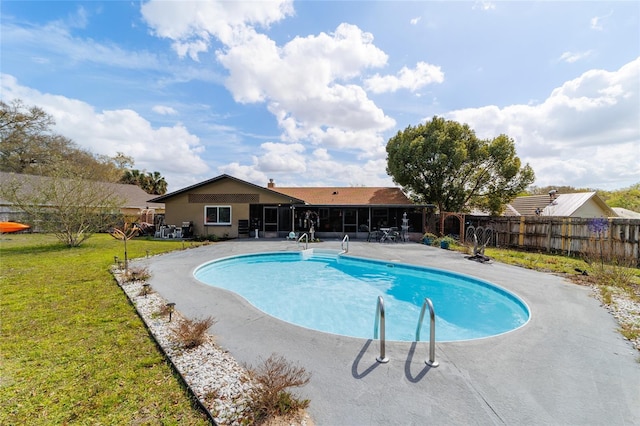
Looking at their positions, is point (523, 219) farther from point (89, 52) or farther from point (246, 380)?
point (89, 52)

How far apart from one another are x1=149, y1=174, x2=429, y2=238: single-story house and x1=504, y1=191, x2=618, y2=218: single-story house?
9.46 m

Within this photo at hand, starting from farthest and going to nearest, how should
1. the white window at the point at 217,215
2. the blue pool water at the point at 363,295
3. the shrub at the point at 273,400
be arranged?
1. the white window at the point at 217,215
2. the blue pool water at the point at 363,295
3. the shrub at the point at 273,400

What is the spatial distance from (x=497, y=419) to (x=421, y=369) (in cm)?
93

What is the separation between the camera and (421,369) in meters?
3.45

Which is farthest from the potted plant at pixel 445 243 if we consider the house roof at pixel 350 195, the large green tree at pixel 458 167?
the large green tree at pixel 458 167

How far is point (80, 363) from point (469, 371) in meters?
4.99

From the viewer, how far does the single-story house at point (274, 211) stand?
18922mm

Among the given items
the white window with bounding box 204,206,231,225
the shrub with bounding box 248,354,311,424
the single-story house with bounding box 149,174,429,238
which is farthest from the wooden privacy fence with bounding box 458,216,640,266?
the white window with bounding box 204,206,231,225

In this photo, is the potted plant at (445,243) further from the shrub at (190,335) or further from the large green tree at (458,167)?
the shrub at (190,335)

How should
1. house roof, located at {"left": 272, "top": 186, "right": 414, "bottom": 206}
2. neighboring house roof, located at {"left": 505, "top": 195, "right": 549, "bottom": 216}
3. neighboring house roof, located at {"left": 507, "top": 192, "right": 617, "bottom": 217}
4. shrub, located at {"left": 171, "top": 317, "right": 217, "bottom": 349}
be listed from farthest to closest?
neighboring house roof, located at {"left": 505, "top": 195, "right": 549, "bottom": 216} < house roof, located at {"left": 272, "top": 186, "right": 414, "bottom": 206} < neighboring house roof, located at {"left": 507, "top": 192, "right": 617, "bottom": 217} < shrub, located at {"left": 171, "top": 317, "right": 217, "bottom": 349}

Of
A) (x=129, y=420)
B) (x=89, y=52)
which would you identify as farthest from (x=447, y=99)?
(x=129, y=420)

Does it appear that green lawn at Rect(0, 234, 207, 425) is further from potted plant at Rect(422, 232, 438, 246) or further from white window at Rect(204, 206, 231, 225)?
potted plant at Rect(422, 232, 438, 246)

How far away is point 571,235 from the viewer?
39.1 ft

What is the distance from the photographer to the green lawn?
8.75 feet
